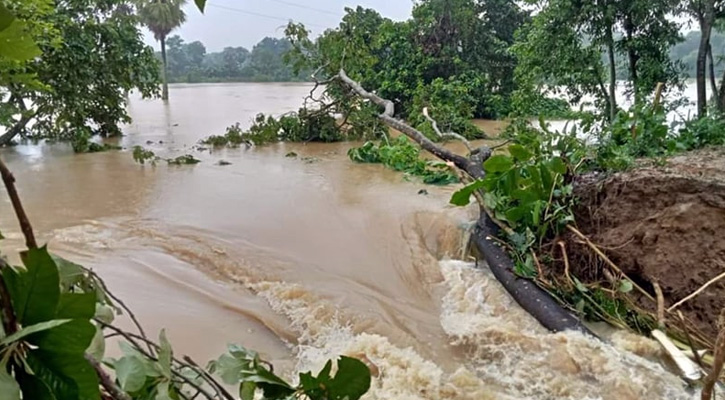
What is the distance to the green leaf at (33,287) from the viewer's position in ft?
1.47

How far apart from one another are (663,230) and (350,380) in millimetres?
3265

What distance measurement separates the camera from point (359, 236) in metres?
4.90

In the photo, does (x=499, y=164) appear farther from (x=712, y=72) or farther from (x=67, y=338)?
(x=712, y=72)

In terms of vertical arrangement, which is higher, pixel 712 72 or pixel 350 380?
pixel 712 72

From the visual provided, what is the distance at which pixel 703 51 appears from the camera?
23.4 ft

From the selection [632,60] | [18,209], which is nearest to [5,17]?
[18,209]

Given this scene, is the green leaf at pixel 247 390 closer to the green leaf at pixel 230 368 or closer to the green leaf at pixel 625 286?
the green leaf at pixel 230 368

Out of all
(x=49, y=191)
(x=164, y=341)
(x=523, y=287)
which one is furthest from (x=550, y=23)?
(x=164, y=341)

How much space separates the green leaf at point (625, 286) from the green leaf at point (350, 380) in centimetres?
302

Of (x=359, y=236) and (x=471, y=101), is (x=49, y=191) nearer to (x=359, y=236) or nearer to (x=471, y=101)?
(x=359, y=236)

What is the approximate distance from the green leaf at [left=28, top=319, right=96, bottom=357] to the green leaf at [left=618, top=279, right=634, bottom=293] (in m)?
3.37

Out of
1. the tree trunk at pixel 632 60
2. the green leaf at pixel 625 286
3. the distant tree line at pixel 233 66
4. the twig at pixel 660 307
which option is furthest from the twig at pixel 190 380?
the distant tree line at pixel 233 66

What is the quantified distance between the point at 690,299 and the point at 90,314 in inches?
131

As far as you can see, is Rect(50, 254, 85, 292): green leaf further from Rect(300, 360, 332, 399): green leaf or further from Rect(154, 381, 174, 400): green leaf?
Rect(300, 360, 332, 399): green leaf
